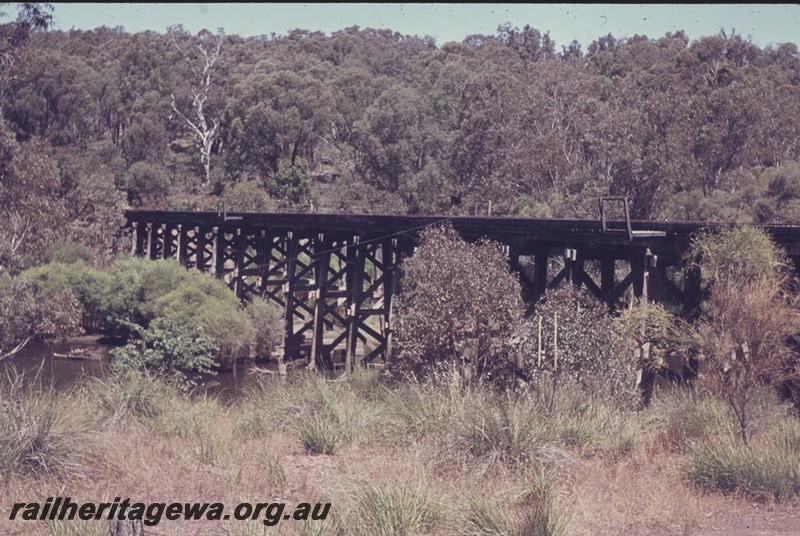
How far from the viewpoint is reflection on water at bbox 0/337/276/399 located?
22562 millimetres

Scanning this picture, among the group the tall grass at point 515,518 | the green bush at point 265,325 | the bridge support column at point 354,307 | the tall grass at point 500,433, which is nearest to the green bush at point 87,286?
the green bush at point 265,325

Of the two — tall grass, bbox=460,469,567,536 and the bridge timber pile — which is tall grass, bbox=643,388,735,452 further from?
tall grass, bbox=460,469,567,536

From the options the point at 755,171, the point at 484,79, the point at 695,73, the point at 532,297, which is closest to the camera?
the point at 532,297

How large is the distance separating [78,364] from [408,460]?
19510 mm

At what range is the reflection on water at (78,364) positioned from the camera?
74.0 feet

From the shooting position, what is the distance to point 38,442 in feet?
26.0

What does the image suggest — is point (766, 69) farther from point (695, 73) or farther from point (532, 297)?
point (532, 297)

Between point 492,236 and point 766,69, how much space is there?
39.0 meters

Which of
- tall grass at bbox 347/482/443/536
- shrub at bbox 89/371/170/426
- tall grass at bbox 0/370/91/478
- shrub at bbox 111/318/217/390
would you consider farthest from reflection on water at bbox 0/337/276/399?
tall grass at bbox 347/482/443/536

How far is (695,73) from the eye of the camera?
1855 inches

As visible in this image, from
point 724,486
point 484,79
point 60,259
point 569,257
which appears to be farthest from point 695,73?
point 724,486

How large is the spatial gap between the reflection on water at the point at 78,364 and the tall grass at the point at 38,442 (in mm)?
12295

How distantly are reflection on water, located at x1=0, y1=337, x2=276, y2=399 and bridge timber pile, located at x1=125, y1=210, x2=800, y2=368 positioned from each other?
1705 millimetres

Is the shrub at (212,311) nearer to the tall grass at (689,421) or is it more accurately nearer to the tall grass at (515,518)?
the tall grass at (689,421)
